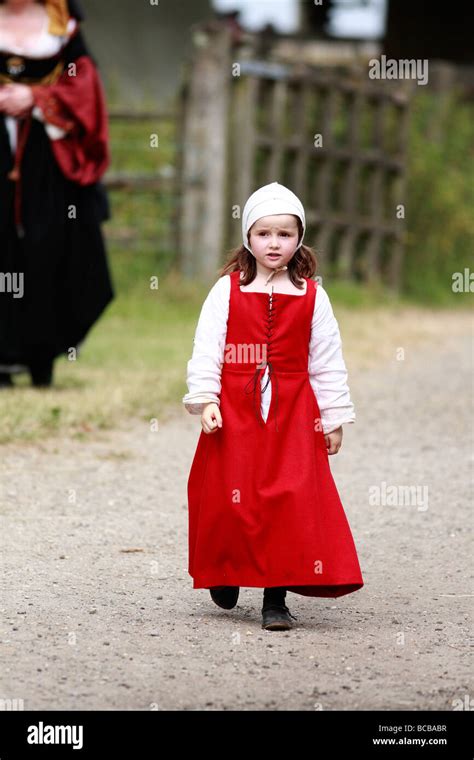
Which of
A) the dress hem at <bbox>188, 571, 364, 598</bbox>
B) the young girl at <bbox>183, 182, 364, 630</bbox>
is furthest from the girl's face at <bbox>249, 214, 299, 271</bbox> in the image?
the dress hem at <bbox>188, 571, 364, 598</bbox>

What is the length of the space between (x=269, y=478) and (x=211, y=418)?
0.23 m

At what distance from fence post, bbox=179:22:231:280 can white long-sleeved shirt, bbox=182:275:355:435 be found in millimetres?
7315

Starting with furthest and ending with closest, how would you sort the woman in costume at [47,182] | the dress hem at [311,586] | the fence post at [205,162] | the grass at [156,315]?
the fence post at [205,162], the woman in costume at [47,182], the grass at [156,315], the dress hem at [311,586]

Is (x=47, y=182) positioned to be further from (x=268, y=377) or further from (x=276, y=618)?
(x=276, y=618)

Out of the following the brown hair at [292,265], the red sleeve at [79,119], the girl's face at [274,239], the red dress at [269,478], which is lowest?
the red dress at [269,478]

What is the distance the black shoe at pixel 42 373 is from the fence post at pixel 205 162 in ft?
12.5

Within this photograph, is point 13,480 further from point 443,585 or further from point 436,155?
point 436,155

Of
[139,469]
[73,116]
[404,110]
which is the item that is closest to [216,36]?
[404,110]

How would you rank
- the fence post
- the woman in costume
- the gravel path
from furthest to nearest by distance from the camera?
the fence post < the woman in costume < the gravel path

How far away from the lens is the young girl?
4180 mm

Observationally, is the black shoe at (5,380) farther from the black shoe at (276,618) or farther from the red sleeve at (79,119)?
the black shoe at (276,618)

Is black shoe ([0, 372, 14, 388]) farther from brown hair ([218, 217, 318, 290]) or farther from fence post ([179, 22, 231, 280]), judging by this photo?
fence post ([179, 22, 231, 280])

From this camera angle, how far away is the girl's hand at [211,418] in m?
4.19

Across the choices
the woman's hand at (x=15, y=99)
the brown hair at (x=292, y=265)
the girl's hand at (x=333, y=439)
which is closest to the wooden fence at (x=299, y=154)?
the woman's hand at (x=15, y=99)
